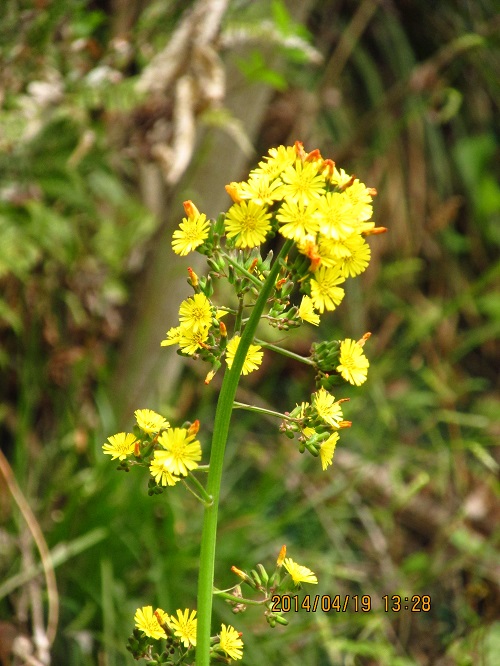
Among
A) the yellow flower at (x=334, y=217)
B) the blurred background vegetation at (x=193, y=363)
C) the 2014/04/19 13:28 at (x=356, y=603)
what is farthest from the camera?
the blurred background vegetation at (x=193, y=363)

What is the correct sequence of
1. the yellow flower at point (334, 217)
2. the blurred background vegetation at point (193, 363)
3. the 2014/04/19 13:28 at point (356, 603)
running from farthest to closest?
the blurred background vegetation at point (193, 363), the 2014/04/19 13:28 at point (356, 603), the yellow flower at point (334, 217)

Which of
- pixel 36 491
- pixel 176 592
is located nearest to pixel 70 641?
pixel 176 592

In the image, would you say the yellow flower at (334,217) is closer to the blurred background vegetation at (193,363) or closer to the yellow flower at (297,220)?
the yellow flower at (297,220)

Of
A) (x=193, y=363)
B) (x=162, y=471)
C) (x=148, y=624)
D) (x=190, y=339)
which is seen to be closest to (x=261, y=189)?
(x=190, y=339)

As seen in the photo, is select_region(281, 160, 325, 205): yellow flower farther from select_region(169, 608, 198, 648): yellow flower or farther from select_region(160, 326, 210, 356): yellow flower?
select_region(169, 608, 198, 648): yellow flower

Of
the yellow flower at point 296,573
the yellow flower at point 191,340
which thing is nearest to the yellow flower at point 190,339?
the yellow flower at point 191,340

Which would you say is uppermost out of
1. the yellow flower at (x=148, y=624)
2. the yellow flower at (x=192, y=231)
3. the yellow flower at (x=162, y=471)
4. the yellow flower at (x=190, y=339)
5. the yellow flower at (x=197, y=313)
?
the yellow flower at (x=192, y=231)

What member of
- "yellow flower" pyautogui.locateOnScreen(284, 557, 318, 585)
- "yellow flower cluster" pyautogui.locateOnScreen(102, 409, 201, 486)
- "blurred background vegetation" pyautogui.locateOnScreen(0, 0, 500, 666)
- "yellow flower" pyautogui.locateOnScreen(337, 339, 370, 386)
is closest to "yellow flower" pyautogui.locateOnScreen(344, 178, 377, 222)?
"yellow flower" pyautogui.locateOnScreen(337, 339, 370, 386)
